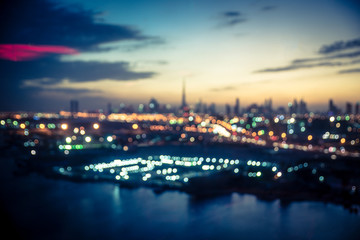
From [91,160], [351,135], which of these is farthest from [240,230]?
[351,135]

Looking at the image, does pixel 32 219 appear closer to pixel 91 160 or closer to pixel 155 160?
pixel 91 160

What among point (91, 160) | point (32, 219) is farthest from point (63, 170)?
point (32, 219)

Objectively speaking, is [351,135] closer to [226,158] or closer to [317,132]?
[317,132]

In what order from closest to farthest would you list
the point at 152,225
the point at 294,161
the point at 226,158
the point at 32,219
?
1. the point at 32,219
2. the point at 152,225
3. the point at 294,161
4. the point at 226,158

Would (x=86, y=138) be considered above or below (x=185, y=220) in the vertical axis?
above

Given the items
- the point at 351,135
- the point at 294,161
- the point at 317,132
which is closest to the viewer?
the point at 294,161

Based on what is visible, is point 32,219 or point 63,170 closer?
point 32,219

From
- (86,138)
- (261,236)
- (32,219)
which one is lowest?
(261,236)
